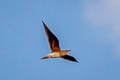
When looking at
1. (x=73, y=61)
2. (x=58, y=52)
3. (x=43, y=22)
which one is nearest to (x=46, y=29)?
(x=43, y=22)

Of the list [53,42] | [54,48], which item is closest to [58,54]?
[54,48]

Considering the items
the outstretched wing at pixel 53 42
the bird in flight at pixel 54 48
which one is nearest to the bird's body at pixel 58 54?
the bird in flight at pixel 54 48

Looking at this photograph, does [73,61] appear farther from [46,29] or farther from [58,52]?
[46,29]

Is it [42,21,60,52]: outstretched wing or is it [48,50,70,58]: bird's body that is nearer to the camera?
[48,50,70,58]: bird's body

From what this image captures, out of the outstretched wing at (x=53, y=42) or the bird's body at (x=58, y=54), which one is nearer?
Result: the bird's body at (x=58, y=54)

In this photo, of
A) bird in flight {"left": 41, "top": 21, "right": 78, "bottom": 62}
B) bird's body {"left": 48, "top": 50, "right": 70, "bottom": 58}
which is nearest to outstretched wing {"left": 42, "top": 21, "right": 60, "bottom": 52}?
bird in flight {"left": 41, "top": 21, "right": 78, "bottom": 62}

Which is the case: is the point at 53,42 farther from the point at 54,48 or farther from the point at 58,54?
the point at 58,54

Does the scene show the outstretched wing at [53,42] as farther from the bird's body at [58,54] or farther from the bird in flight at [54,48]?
the bird's body at [58,54]

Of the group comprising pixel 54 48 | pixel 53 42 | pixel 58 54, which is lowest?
pixel 58 54

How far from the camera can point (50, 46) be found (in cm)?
3659

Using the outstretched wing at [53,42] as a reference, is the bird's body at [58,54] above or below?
below

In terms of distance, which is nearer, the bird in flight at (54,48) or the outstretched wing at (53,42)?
the bird in flight at (54,48)

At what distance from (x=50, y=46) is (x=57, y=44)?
87 centimetres

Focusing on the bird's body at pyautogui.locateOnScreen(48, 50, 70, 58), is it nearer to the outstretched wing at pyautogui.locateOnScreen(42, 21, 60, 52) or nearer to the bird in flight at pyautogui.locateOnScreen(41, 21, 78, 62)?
the bird in flight at pyautogui.locateOnScreen(41, 21, 78, 62)
